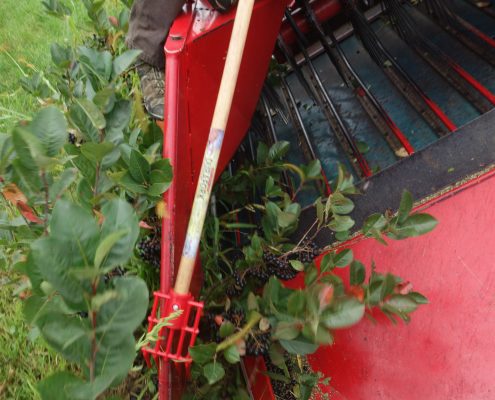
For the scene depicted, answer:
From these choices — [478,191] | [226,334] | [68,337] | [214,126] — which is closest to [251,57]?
[214,126]

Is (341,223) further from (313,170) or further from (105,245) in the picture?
(105,245)

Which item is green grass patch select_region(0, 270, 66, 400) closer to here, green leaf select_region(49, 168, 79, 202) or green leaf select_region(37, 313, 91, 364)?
green leaf select_region(49, 168, 79, 202)

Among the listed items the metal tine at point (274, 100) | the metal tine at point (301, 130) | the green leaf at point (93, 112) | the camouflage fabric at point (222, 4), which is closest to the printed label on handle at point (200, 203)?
the green leaf at point (93, 112)

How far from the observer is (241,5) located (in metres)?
1.02

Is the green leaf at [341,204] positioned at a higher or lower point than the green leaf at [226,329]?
lower

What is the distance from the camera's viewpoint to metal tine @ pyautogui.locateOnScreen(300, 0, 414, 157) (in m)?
1.69

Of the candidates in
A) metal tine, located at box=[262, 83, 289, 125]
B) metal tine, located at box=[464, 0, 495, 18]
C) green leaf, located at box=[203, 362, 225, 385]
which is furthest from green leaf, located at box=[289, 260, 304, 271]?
metal tine, located at box=[464, 0, 495, 18]

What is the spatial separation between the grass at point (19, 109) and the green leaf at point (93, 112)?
0.42m

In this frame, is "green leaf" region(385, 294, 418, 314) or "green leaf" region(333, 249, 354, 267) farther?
"green leaf" region(333, 249, 354, 267)

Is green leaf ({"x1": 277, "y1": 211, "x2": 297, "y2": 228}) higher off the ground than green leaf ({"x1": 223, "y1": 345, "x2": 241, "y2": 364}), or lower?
higher

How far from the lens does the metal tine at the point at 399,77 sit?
1.68 m

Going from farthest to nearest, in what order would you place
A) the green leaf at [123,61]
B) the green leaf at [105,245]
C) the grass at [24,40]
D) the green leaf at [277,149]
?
1. the grass at [24,40]
2. the green leaf at [277,149]
3. the green leaf at [123,61]
4. the green leaf at [105,245]

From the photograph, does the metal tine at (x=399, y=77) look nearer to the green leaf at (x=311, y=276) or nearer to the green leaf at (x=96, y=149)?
the green leaf at (x=311, y=276)

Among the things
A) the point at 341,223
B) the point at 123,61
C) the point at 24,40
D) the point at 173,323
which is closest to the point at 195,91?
the point at 123,61
